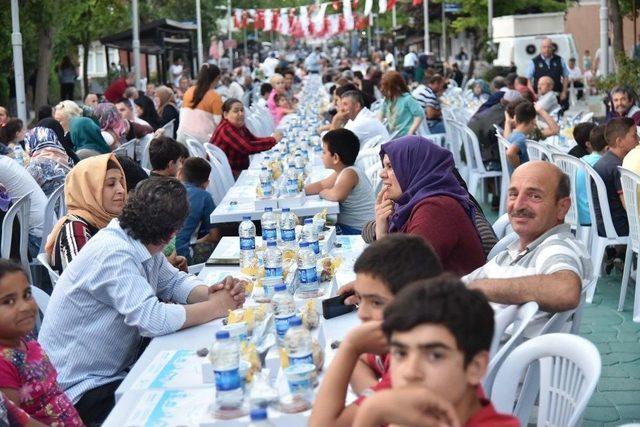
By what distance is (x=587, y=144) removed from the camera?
883cm

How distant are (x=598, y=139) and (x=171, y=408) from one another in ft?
17.9

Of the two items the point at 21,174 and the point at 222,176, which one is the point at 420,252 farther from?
the point at 222,176

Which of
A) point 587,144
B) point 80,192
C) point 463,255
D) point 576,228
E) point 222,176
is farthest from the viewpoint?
point 222,176

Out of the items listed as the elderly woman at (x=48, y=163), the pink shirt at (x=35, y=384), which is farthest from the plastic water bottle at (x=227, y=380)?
the elderly woman at (x=48, y=163)

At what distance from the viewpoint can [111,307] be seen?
14.6 ft

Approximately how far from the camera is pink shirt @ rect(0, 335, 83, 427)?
3715 millimetres

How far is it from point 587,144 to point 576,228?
3.64ft

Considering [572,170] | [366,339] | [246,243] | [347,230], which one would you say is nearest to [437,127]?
[347,230]

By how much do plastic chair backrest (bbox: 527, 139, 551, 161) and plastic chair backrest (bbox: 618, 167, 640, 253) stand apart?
62.2 inches

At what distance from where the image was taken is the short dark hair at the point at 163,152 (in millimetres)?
7656

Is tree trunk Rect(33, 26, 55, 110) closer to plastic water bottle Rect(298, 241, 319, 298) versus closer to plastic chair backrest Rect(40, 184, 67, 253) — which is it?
plastic chair backrest Rect(40, 184, 67, 253)

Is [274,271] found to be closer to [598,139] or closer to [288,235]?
[288,235]

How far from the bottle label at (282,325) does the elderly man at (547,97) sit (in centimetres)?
956

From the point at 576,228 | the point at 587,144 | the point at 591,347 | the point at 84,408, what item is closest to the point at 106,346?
the point at 84,408
